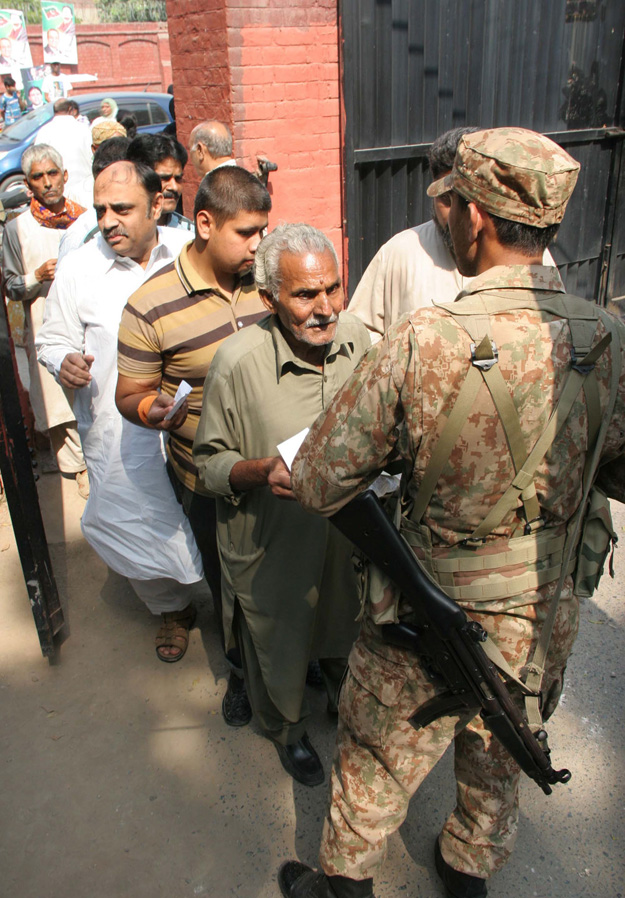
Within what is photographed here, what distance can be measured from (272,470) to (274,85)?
2.94 meters

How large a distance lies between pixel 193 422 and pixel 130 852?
1.39 metres

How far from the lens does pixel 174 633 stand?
10.2ft

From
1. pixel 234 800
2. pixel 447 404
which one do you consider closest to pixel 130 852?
pixel 234 800

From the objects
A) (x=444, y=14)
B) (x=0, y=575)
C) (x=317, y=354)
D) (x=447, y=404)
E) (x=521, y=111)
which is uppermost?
(x=444, y=14)

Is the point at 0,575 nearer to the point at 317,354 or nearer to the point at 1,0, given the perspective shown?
the point at 317,354

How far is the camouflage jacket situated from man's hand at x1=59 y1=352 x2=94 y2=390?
1.39 m

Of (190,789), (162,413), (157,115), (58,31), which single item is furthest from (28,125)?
(190,789)

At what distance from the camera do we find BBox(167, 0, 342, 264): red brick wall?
377 centimetres

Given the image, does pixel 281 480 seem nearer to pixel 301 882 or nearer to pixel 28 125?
pixel 301 882

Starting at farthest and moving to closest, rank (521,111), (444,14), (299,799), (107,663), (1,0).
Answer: (1,0) → (521,111) → (444,14) → (107,663) → (299,799)

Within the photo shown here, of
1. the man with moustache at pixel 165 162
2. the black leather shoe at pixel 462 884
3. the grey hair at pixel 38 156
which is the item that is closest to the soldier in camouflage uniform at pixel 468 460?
the black leather shoe at pixel 462 884

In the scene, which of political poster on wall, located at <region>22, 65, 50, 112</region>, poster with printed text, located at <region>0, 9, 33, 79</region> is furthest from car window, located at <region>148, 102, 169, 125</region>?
poster with printed text, located at <region>0, 9, 33, 79</region>

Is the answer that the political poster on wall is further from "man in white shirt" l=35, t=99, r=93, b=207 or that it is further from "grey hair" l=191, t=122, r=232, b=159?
"grey hair" l=191, t=122, r=232, b=159

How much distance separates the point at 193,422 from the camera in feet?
8.15
